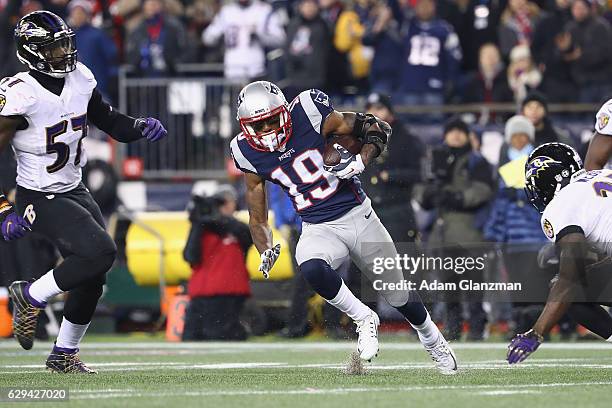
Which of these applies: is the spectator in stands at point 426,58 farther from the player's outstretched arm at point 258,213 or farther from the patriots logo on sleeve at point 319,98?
the player's outstretched arm at point 258,213

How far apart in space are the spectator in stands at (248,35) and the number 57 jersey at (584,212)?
8287 mm

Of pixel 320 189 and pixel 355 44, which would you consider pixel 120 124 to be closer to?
pixel 320 189

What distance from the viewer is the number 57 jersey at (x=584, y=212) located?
23.0ft

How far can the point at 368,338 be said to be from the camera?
7.70 m

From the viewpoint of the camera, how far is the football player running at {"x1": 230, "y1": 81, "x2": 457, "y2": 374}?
25.8 ft

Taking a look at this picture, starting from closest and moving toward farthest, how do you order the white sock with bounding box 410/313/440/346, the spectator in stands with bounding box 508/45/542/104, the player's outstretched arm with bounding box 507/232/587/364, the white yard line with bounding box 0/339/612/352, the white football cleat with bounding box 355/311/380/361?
the player's outstretched arm with bounding box 507/232/587/364, the white football cleat with bounding box 355/311/380/361, the white sock with bounding box 410/313/440/346, the white yard line with bounding box 0/339/612/352, the spectator in stands with bounding box 508/45/542/104

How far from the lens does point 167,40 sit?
1538cm

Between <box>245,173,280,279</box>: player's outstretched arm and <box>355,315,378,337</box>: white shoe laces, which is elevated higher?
<box>245,173,280,279</box>: player's outstretched arm

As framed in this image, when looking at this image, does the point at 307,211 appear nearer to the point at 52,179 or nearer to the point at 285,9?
the point at 52,179

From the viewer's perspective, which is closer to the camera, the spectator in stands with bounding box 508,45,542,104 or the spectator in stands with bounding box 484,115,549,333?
the spectator in stands with bounding box 484,115,549,333

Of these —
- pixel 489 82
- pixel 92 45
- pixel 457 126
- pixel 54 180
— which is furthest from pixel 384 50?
pixel 54 180

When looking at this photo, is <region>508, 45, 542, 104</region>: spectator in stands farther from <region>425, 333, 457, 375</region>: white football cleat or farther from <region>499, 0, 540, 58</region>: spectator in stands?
<region>425, 333, 457, 375</region>: white football cleat

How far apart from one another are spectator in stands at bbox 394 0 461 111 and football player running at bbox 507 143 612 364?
22.7ft

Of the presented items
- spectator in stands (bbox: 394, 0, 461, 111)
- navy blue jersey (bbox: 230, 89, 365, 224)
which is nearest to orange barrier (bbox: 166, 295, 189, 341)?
spectator in stands (bbox: 394, 0, 461, 111)
